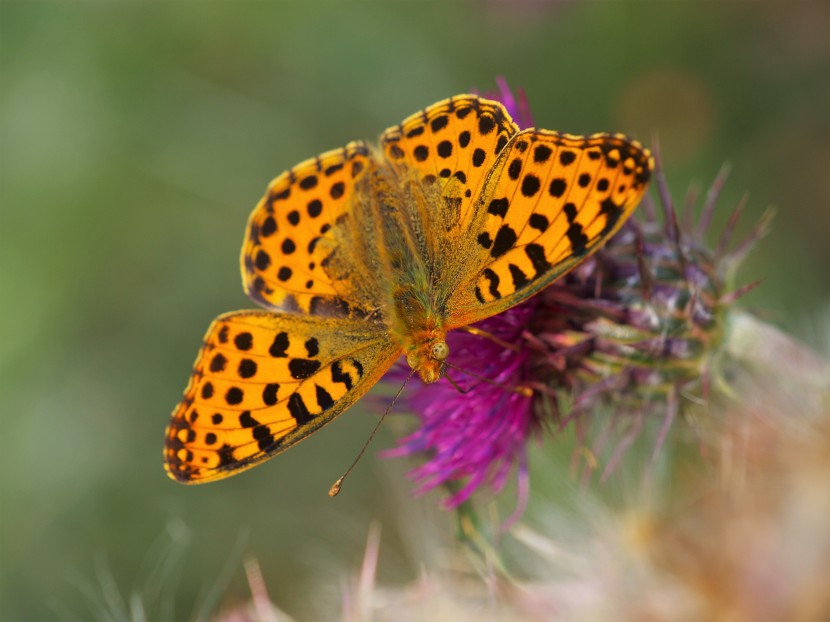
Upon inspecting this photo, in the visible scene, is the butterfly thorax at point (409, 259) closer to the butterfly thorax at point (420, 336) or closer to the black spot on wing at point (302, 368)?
the butterfly thorax at point (420, 336)

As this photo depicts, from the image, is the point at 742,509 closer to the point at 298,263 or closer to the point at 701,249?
the point at 701,249

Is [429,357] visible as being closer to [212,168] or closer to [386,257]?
[386,257]

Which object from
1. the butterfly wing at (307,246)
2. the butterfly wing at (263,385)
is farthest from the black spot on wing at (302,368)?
the butterfly wing at (307,246)

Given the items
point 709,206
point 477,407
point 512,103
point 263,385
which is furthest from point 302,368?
point 709,206

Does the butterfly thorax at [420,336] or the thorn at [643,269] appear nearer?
the butterfly thorax at [420,336]

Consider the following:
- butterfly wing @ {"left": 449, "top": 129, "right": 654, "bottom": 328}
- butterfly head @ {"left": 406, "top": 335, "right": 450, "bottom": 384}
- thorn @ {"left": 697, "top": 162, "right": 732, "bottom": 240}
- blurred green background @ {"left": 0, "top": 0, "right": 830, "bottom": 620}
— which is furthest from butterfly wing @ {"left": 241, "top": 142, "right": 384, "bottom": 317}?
blurred green background @ {"left": 0, "top": 0, "right": 830, "bottom": 620}

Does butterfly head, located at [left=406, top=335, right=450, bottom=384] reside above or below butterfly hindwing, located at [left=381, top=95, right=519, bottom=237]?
below

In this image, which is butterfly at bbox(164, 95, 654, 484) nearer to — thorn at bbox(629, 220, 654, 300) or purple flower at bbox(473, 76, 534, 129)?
purple flower at bbox(473, 76, 534, 129)

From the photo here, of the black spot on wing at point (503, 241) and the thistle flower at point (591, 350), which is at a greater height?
the black spot on wing at point (503, 241)
